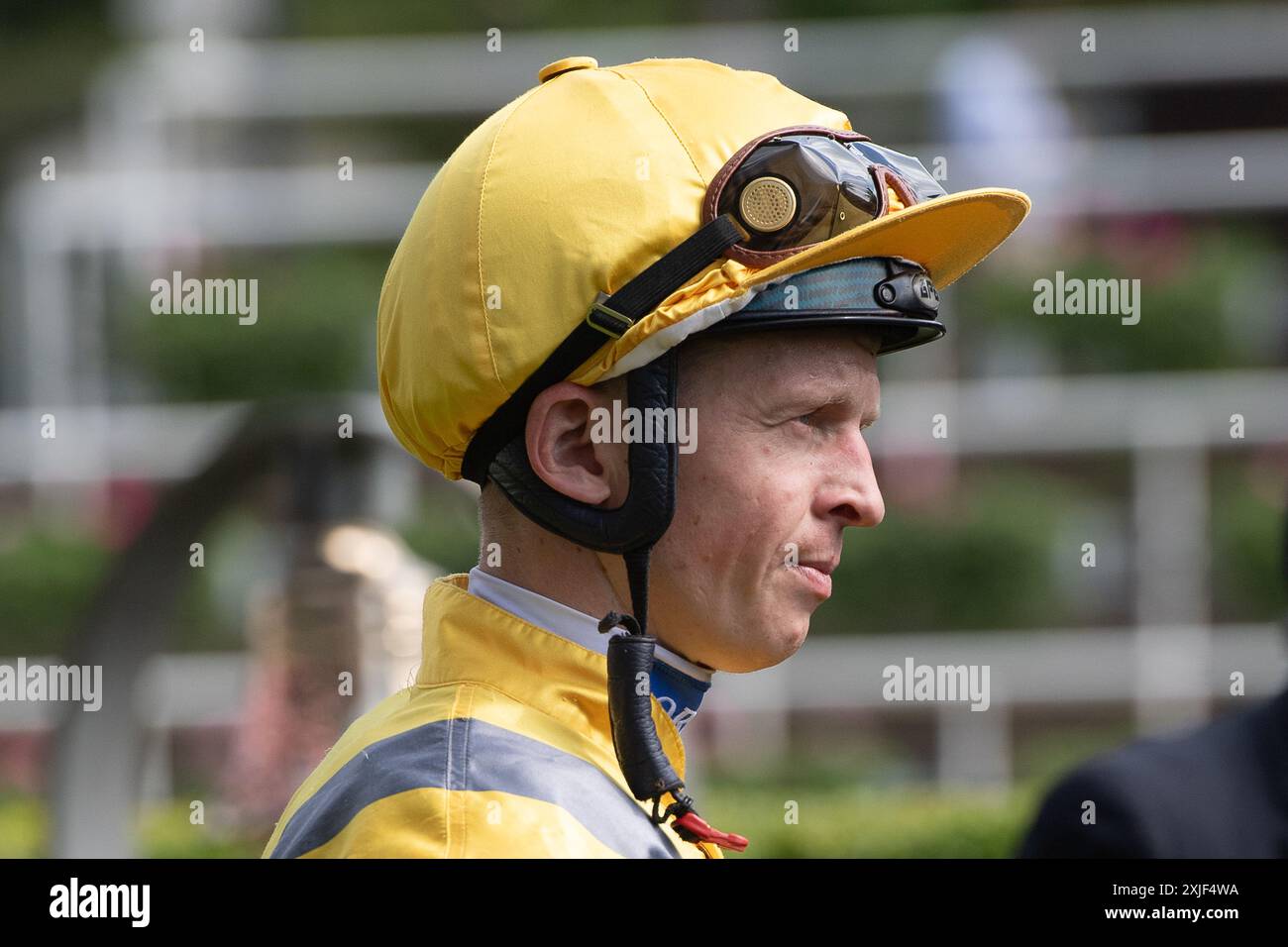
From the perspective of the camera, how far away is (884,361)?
365 inches

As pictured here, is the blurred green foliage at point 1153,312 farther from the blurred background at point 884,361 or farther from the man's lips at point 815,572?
the man's lips at point 815,572

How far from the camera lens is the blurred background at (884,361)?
28.0 ft

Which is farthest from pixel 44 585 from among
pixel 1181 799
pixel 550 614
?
pixel 550 614

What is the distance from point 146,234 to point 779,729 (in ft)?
15.3

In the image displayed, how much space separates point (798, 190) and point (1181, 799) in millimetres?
1754

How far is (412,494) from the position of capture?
835 centimetres

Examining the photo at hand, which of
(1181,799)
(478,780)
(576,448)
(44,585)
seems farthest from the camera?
(44,585)

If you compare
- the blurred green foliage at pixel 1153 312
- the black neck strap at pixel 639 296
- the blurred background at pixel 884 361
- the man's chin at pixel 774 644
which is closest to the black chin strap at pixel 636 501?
the black neck strap at pixel 639 296

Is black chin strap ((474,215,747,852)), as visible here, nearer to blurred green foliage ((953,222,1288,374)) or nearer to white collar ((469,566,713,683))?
white collar ((469,566,713,683))

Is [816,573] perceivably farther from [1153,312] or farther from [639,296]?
[1153,312]

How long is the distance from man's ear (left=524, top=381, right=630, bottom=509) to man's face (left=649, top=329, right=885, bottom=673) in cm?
8

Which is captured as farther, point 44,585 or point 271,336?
point 271,336

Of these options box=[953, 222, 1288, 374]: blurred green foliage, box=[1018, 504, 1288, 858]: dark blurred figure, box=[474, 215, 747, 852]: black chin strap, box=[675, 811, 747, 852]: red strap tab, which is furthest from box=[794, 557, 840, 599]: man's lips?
box=[953, 222, 1288, 374]: blurred green foliage

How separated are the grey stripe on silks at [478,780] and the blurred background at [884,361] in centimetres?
495
